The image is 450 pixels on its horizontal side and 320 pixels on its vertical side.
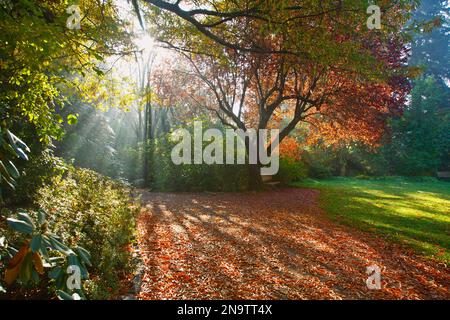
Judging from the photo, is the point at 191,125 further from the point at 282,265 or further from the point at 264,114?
the point at 282,265

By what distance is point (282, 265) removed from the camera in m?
4.70

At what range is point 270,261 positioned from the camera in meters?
4.86

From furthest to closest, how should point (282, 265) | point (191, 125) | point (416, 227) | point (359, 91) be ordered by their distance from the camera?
point (191, 125) < point (359, 91) < point (416, 227) < point (282, 265)

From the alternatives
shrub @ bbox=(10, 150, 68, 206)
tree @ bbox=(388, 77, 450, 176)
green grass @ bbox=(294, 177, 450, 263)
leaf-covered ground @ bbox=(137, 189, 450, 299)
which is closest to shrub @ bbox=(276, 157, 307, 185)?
green grass @ bbox=(294, 177, 450, 263)

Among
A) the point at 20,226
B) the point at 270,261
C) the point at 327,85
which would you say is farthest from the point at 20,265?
the point at 327,85

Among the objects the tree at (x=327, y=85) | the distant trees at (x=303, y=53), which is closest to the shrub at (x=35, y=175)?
the distant trees at (x=303, y=53)

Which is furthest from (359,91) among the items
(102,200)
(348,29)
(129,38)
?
(102,200)

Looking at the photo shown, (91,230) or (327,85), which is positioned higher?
(327,85)

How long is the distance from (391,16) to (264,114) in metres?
6.76

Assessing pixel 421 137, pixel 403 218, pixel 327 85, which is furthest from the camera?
pixel 421 137

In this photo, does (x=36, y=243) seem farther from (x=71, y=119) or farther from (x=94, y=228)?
(x=94, y=228)

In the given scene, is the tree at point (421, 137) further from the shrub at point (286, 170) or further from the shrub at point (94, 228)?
the shrub at point (94, 228)

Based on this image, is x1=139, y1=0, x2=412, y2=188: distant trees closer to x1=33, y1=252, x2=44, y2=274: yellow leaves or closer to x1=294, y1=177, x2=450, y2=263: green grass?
x1=294, y1=177, x2=450, y2=263: green grass

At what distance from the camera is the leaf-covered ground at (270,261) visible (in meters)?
3.83
